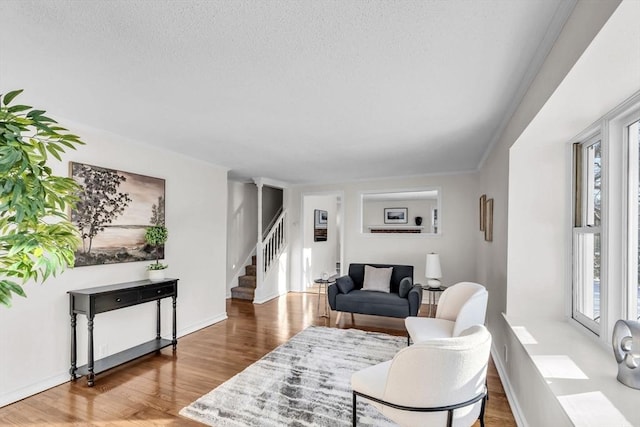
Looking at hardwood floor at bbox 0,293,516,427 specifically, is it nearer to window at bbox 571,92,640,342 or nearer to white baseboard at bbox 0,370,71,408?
white baseboard at bbox 0,370,71,408

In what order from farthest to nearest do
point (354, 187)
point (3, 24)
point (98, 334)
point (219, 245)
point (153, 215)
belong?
point (354, 187) → point (219, 245) → point (153, 215) → point (98, 334) → point (3, 24)

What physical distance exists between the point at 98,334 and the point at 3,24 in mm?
2686

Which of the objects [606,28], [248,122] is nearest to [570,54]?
[606,28]

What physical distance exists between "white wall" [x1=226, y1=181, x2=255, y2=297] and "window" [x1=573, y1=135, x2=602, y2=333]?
17.5 ft

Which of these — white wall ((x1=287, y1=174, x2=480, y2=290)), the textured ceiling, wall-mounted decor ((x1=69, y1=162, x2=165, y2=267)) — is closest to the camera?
the textured ceiling

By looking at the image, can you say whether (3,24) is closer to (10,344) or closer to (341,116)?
(341,116)

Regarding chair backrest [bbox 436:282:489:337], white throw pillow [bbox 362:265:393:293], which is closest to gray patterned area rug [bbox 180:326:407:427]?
chair backrest [bbox 436:282:489:337]

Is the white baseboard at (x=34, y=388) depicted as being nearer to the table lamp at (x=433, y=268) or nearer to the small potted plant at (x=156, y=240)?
the small potted plant at (x=156, y=240)

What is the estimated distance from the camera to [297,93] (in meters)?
2.31

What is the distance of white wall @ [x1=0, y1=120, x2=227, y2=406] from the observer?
2.62 meters

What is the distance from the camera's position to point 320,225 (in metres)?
7.80

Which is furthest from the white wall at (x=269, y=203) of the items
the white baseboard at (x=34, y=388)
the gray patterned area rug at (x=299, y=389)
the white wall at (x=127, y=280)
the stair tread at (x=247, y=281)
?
the white baseboard at (x=34, y=388)

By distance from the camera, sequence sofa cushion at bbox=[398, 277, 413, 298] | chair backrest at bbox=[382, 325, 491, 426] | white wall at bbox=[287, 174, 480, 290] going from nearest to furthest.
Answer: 1. chair backrest at bbox=[382, 325, 491, 426]
2. sofa cushion at bbox=[398, 277, 413, 298]
3. white wall at bbox=[287, 174, 480, 290]

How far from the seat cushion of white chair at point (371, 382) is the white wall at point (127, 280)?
265cm
